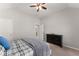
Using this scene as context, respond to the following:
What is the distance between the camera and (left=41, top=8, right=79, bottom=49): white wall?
4.16 ft

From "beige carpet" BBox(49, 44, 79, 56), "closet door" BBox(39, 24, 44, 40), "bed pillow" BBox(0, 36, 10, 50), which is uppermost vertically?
"closet door" BBox(39, 24, 44, 40)

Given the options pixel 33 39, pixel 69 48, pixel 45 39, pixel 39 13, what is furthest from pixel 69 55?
pixel 39 13

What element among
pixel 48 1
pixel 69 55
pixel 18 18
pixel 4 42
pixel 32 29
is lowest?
→ pixel 69 55

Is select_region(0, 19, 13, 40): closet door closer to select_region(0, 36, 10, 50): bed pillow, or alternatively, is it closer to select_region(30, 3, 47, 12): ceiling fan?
select_region(0, 36, 10, 50): bed pillow

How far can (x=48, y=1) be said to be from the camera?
126 centimetres

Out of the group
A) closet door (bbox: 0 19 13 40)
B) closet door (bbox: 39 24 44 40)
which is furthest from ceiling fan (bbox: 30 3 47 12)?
closet door (bbox: 0 19 13 40)

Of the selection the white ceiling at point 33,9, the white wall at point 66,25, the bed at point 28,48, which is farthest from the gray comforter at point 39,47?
the white ceiling at point 33,9

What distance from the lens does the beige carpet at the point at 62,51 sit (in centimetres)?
127

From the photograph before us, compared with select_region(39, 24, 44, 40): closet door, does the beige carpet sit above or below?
below

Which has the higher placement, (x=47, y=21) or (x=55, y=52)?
(x=47, y=21)

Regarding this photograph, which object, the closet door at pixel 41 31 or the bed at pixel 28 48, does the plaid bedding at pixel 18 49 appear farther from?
the closet door at pixel 41 31

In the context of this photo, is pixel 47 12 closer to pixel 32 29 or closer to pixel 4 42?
pixel 32 29

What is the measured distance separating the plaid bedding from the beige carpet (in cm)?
24

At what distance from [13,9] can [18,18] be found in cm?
11
